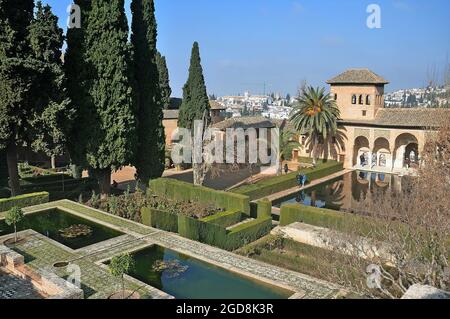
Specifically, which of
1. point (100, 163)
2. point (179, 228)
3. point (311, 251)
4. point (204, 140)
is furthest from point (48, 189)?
point (311, 251)

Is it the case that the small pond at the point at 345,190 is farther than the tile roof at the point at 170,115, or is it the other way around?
the tile roof at the point at 170,115

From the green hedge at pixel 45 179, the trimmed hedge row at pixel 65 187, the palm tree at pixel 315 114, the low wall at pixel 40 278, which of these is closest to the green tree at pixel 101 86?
the trimmed hedge row at pixel 65 187

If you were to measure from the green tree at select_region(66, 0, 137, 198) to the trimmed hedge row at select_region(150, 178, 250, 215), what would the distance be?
122 inches

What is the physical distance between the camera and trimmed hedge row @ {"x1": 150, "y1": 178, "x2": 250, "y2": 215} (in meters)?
19.7

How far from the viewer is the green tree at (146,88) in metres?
22.2

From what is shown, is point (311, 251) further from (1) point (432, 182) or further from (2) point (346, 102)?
(2) point (346, 102)

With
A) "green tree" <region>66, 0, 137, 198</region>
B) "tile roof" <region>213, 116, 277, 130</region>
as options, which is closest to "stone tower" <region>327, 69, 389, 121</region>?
"tile roof" <region>213, 116, 277, 130</region>

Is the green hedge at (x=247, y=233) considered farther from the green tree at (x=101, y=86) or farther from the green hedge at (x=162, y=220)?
the green tree at (x=101, y=86)

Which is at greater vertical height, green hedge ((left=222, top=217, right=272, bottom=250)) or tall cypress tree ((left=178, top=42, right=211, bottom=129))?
tall cypress tree ((left=178, top=42, right=211, bottom=129))

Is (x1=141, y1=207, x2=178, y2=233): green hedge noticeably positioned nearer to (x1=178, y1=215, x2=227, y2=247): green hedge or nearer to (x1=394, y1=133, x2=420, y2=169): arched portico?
(x1=178, y1=215, x2=227, y2=247): green hedge

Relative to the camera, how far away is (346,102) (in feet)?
120

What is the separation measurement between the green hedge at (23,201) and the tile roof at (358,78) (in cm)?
2687

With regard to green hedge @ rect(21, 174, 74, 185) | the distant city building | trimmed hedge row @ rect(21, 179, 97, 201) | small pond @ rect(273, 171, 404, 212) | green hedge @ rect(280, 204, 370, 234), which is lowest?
small pond @ rect(273, 171, 404, 212)

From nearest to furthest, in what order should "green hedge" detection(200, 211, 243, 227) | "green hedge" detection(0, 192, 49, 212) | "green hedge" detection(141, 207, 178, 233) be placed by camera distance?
"green hedge" detection(141, 207, 178, 233) < "green hedge" detection(200, 211, 243, 227) < "green hedge" detection(0, 192, 49, 212)
